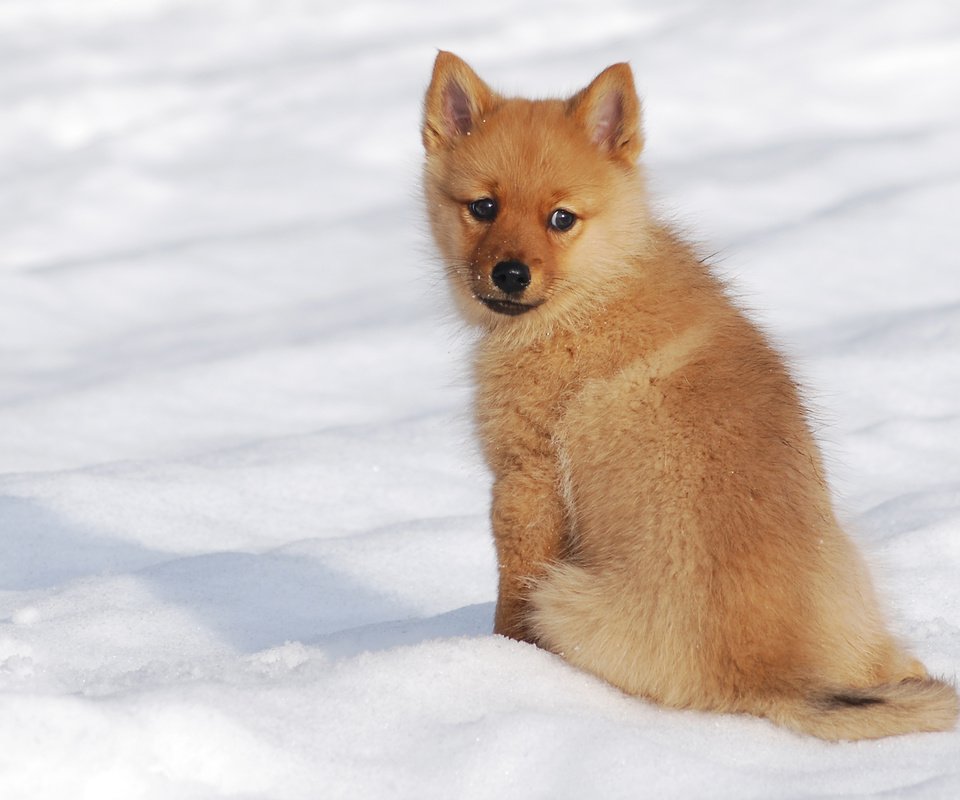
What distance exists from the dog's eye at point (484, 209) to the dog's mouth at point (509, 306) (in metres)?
0.24

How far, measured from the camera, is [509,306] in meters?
3.68

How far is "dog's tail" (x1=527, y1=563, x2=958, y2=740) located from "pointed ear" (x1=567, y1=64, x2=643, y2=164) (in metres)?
1.25

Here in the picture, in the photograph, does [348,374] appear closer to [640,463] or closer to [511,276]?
[511,276]

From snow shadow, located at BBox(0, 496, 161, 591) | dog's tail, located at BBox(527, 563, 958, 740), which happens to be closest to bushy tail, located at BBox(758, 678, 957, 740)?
dog's tail, located at BBox(527, 563, 958, 740)

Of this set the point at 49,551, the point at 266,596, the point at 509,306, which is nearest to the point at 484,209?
the point at 509,306

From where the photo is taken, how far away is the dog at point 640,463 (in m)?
3.14

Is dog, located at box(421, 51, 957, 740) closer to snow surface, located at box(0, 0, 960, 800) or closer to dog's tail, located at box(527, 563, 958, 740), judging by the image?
dog's tail, located at box(527, 563, 958, 740)

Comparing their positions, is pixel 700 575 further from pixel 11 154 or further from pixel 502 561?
pixel 11 154

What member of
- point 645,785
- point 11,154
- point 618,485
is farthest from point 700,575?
point 11,154

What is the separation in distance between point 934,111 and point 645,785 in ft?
27.1

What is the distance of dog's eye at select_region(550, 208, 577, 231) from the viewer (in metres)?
3.72

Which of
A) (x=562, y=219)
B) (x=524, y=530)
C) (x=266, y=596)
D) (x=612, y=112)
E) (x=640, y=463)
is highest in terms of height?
(x=612, y=112)

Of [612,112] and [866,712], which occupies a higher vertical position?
[612,112]

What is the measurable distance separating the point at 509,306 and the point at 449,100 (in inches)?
31.5
